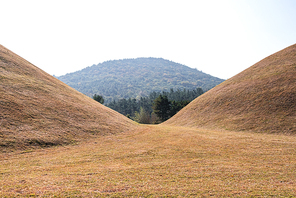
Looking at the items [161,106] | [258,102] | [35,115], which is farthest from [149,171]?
[161,106]

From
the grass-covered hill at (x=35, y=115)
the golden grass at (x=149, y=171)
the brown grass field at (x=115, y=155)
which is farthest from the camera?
the grass-covered hill at (x=35, y=115)

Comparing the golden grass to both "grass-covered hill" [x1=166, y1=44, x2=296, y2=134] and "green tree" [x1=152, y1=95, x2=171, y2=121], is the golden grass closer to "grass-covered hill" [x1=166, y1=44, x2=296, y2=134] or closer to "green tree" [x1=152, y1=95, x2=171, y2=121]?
"grass-covered hill" [x1=166, y1=44, x2=296, y2=134]

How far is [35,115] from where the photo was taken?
64.7ft

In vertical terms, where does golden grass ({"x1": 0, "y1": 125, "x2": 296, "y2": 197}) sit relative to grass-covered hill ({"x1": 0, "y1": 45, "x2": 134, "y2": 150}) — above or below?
below

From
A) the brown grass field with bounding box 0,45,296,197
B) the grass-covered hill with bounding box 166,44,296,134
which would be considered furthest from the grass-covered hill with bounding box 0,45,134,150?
the grass-covered hill with bounding box 166,44,296,134

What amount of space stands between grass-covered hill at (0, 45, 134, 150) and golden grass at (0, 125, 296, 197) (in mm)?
2084

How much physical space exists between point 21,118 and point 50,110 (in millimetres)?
4580

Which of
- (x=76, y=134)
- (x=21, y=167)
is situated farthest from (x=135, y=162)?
(x=76, y=134)

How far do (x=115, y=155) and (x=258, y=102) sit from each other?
3052 cm

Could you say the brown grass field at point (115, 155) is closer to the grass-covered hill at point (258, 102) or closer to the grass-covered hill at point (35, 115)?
the grass-covered hill at point (35, 115)

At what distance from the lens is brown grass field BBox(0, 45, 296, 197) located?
8.77m

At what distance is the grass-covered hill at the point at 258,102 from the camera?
29.2 meters

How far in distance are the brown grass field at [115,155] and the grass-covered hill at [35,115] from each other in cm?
8

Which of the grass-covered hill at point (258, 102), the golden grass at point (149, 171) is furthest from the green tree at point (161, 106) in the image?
the golden grass at point (149, 171)
